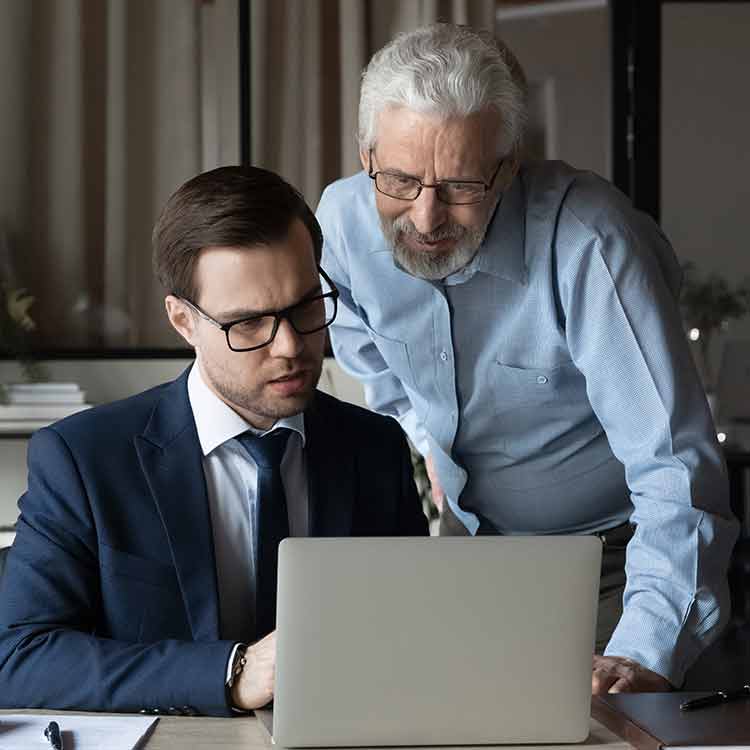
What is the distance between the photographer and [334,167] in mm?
4277

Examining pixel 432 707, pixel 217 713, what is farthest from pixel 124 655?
pixel 432 707

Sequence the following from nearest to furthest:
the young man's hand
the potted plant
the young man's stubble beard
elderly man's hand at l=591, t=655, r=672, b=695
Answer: the young man's hand → elderly man's hand at l=591, t=655, r=672, b=695 → the young man's stubble beard → the potted plant

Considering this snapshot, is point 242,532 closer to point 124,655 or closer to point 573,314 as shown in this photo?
point 124,655

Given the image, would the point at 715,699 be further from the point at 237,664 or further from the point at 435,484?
the point at 435,484

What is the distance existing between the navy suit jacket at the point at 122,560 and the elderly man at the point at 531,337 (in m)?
0.34

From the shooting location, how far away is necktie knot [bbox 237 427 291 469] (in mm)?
1767

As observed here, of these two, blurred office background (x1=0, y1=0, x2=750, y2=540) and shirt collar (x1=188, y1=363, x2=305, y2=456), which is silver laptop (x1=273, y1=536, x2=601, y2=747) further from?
blurred office background (x1=0, y1=0, x2=750, y2=540)

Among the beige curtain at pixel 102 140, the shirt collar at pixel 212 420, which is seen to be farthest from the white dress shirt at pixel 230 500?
the beige curtain at pixel 102 140

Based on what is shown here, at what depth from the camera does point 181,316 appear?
180 cm

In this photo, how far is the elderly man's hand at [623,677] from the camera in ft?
5.36

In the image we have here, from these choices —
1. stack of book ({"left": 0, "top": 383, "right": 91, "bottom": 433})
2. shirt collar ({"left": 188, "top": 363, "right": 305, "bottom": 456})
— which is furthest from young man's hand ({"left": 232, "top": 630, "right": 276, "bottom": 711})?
stack of book ({"left": 0, "top": 383, "right": 91, "bottom": 433})

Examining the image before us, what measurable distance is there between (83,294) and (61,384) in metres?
0.38

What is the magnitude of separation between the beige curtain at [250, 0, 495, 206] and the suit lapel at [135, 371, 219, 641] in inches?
101

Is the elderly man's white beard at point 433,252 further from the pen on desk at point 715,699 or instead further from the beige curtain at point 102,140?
the beige curtain at point 102,140
